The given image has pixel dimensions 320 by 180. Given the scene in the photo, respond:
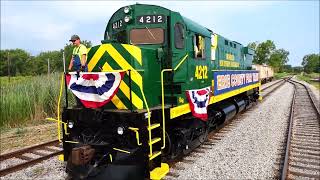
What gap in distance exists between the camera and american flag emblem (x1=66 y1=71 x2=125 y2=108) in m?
5.28

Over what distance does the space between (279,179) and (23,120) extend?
32.9 feet

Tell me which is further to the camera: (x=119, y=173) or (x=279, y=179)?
(x=279, y=179)

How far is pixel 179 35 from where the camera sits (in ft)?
20.8

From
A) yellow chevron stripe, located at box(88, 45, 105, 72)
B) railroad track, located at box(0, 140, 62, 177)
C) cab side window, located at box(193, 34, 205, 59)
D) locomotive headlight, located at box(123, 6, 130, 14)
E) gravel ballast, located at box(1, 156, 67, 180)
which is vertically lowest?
gravel ballast, located at box(1, 156, 67, 180)

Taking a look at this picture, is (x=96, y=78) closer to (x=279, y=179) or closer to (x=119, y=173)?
(x=119, y=173)

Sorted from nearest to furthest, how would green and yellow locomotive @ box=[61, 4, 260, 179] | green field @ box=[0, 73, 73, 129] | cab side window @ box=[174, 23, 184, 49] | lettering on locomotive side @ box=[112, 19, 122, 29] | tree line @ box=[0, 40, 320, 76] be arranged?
green and yellow locomotive @ box=[61, 4, 260, 179] → cab side window @ box=[174, 23, 184, 49] → lettering on locomotive side @ box=[112, 19, 122, 29] → green field @ box=[0, 73, 73, 129] → tree line @ box=[0, 40, 320, 76]

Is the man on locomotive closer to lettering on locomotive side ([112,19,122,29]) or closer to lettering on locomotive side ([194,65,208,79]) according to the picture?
lettering on locomotive side ([112,19,122,29])

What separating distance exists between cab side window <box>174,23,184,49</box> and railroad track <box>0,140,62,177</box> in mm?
4046

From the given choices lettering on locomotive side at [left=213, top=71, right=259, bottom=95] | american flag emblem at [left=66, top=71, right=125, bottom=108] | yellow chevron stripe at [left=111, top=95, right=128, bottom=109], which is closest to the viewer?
american flag emblem at [left=66, top=71, right=125, bottom=108]

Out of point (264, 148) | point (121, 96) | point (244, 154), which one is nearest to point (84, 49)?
point (121, 96)

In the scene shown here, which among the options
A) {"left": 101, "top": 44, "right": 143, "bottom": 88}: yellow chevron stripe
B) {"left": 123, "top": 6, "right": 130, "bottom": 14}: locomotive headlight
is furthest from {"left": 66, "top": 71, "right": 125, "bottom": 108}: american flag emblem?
{"left": 123, "top": 6, "right": 130, "bottom": 14}: locomotive headlight

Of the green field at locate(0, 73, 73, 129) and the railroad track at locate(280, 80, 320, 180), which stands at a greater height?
the green field at locate(0, 73, 73, 129)

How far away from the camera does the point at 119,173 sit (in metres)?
5.05

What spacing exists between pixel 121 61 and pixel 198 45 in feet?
8.31
